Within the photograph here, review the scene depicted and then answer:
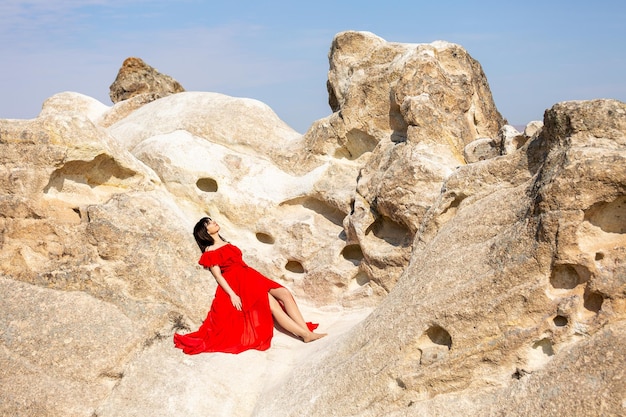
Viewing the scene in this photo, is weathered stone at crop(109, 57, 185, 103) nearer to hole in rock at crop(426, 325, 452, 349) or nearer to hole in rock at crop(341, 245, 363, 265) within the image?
hole in rock at crop(341, 245, 363, 265)

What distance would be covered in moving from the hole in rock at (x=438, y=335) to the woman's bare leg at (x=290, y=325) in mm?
2173

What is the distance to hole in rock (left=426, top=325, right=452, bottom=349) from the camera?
5.36 metres

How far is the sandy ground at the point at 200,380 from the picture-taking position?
624 cm

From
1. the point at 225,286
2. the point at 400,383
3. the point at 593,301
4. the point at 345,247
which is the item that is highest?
the point at 593,301

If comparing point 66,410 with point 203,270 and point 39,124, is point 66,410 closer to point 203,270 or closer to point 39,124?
point 203,270

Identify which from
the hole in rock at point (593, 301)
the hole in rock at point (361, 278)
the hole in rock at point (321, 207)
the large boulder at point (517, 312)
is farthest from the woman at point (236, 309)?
the hole in rock at point (593, 301)

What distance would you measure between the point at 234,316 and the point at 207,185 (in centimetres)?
274

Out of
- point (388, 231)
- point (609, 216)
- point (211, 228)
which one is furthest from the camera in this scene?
point (388, 231)

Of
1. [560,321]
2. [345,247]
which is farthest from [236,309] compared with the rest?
[560,321]

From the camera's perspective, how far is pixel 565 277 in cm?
491

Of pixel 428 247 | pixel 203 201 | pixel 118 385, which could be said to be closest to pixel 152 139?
pixel 203 201

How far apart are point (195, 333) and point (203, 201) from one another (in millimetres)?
2460

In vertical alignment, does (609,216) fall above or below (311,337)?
above

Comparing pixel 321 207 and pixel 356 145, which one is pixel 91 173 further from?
pixel 356 145
